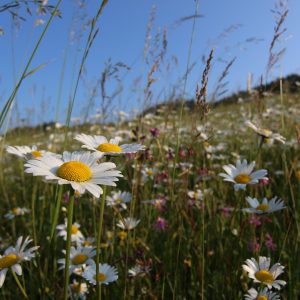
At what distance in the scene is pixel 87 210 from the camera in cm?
300

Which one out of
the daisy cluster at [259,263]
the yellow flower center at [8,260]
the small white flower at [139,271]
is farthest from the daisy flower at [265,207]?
the yellow flower center at [8,260]

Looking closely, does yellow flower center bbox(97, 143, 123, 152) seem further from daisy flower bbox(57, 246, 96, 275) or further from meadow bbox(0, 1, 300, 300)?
daisy flower bbox(57, 246, 96, 275)

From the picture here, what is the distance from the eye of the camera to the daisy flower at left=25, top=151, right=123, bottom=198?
2.91 feet

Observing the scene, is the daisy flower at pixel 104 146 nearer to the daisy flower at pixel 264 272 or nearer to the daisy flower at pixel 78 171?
the daisy flower at pixel 78 171

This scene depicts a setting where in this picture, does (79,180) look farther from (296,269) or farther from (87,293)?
(296,269)

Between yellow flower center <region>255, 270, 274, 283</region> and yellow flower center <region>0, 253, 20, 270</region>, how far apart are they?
0.82 meters

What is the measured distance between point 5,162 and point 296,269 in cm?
519

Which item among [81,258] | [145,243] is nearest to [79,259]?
[81,258]

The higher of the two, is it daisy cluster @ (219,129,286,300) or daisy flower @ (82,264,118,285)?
daisy cluster @ (219,129,286,300)

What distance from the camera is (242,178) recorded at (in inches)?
59.5

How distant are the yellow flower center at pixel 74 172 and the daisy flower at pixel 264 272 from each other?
2.08 feet

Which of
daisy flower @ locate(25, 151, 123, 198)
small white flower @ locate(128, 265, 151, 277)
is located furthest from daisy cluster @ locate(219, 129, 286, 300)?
daisy flower @ locate(25, 151, 123, 198)

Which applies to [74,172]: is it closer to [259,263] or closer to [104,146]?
[104,146]

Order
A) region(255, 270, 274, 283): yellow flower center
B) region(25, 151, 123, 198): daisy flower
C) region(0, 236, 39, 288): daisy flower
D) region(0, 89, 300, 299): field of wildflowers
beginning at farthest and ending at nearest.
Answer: region(255, 270, 274, 283): yellow flower center → region(0, 236, 39, 288): daisy flower → region(0, 89, 300, 299): field of wildflowers → region(25, 151, 123, 198): daisy flower
